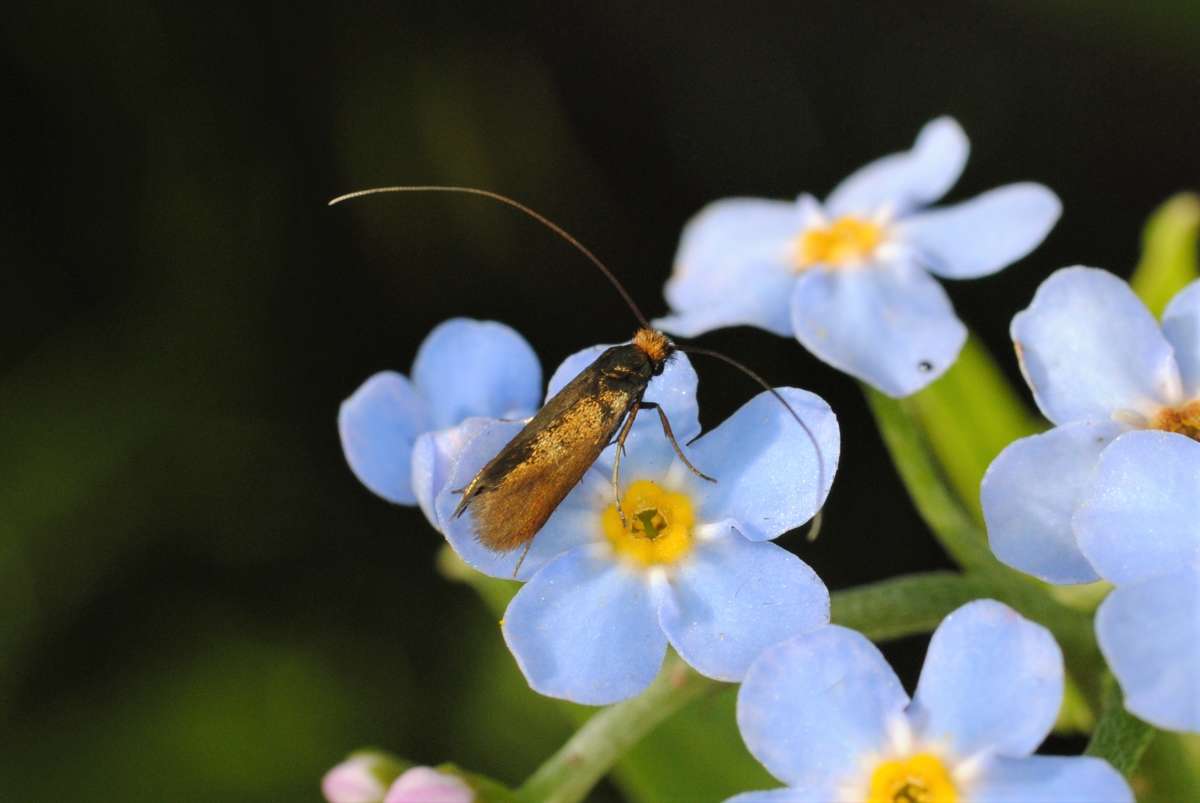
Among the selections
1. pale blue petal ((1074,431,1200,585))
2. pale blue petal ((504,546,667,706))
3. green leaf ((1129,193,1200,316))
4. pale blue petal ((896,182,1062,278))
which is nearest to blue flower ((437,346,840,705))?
pale blue petal ((504,546,667,706))

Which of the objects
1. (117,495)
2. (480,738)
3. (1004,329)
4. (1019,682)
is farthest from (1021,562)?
(117,495)

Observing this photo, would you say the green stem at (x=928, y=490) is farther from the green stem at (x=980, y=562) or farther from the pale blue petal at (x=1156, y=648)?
the pale blue petal at (x=1156, y=648)

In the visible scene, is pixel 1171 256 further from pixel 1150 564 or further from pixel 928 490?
pixel 1150 564

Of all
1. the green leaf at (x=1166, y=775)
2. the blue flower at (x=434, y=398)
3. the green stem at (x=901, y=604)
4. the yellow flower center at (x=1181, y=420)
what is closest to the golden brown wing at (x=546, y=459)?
the blue flower at (x=434, y=398)

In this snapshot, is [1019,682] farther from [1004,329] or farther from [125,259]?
[125,259]

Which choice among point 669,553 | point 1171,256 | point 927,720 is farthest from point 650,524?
point 1171,256

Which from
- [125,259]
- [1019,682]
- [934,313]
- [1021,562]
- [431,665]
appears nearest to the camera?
[1019,682]
